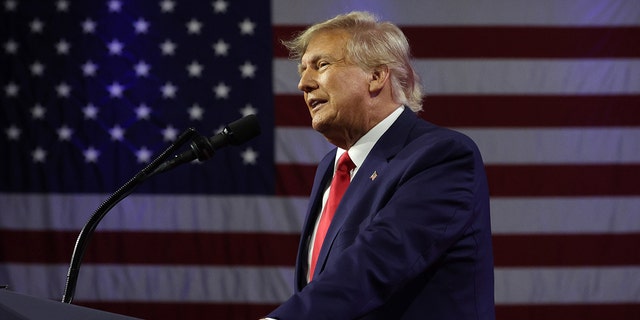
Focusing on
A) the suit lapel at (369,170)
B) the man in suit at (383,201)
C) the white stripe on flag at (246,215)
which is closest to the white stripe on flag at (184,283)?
the white stripe on flag at (246,215)

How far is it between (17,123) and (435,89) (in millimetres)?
1780

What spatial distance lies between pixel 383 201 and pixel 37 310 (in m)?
0.64

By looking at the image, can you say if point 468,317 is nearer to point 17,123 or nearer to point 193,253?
point 193,253

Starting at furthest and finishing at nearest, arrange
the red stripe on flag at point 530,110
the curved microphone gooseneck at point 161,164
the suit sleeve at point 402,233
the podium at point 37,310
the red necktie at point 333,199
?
the red stripe on flag at point 530,110 < the red necktie at point 333,199 < the curved microphone gooseneck at point 161,164 < the suit sleeve at point 402,233 < the podium at point 37,310

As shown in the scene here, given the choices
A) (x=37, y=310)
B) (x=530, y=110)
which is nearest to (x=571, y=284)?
(x=530, y=110)

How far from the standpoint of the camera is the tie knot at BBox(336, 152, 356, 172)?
1.73m

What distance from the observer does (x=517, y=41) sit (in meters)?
3.35

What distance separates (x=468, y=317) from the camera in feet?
4.79

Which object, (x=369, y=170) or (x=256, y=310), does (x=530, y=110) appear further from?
(x=369, y=170)

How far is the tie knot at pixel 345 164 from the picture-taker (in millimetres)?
1731

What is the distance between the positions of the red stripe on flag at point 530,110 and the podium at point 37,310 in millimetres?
2295

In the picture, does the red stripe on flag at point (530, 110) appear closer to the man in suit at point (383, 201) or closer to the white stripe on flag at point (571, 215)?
the white stripe on flag at point (571, 215)

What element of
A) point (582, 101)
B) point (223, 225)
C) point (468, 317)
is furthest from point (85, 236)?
point (582, 101)

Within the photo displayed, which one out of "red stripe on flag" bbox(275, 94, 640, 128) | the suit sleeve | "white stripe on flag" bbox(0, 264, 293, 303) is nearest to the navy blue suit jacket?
the suit sleeve
